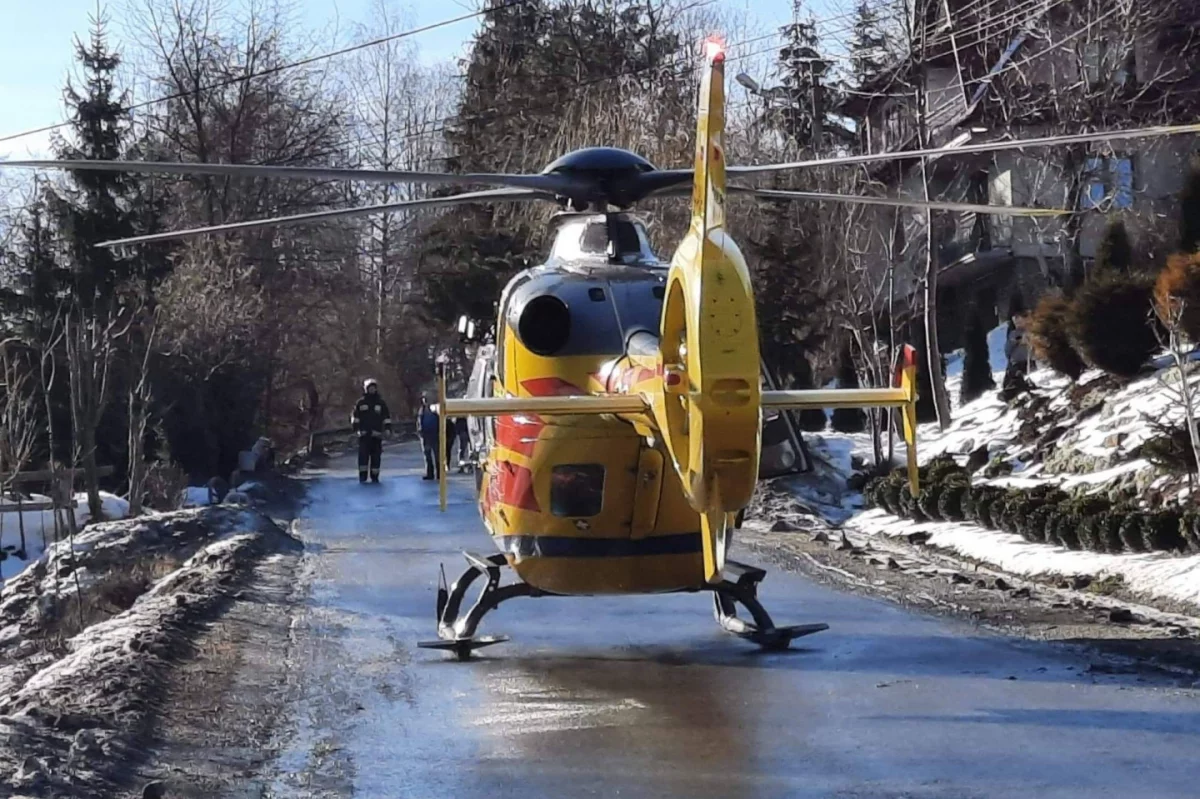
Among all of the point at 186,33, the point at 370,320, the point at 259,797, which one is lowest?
the point at 259,797

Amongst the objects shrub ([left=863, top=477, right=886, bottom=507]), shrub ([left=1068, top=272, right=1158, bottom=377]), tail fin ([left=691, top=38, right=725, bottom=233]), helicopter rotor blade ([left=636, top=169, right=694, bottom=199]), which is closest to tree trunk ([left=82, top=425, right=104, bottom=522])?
shrub ([left=863, top=477, right=886, bottom=507])

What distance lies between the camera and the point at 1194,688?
9836 millimetres

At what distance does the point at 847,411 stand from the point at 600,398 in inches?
1013

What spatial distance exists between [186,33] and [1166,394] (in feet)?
136

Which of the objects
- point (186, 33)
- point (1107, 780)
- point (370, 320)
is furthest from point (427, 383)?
point (1107, 780)

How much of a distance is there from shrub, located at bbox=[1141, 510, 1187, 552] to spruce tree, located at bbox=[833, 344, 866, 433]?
18008mm

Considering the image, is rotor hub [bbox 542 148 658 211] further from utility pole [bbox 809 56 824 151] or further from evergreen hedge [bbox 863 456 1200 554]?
utility pole [bbox 809 56 824 151]

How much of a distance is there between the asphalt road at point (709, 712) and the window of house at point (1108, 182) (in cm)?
2077

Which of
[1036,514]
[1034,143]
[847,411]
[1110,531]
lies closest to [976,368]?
[847,411]

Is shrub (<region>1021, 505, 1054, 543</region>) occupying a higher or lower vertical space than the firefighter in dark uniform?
lower

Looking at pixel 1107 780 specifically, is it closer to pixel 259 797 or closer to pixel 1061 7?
pixel 259 797

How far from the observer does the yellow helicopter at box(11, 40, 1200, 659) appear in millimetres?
8828

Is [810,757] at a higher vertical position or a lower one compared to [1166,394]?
lower

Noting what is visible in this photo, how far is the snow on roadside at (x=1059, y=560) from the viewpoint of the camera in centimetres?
1471
